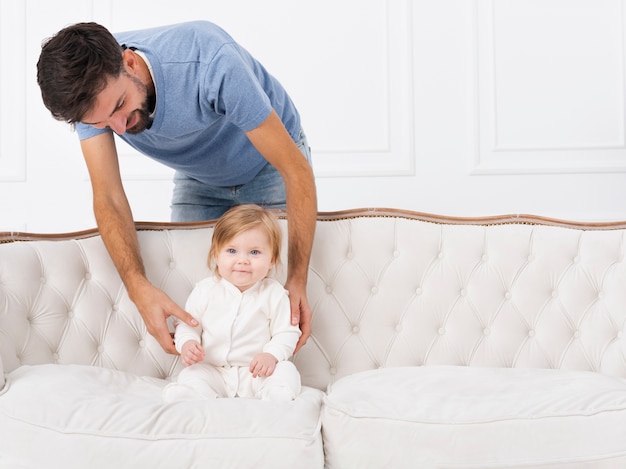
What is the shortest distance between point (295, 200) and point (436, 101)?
148 cm

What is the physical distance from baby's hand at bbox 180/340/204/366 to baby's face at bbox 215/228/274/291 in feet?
0.77

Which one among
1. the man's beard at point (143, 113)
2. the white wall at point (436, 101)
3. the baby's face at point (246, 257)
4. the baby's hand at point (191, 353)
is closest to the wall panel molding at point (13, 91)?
the white wall at point (436, 101)

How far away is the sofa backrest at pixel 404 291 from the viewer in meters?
2.00

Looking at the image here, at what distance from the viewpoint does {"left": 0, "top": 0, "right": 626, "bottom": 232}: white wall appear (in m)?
3.11

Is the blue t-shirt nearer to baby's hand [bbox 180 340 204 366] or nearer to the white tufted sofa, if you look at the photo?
the white tufted sofa

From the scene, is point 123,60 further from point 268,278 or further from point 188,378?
point 188,378

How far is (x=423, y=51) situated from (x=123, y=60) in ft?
5.89

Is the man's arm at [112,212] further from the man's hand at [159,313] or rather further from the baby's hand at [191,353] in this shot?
the baby's hand at [191,353]

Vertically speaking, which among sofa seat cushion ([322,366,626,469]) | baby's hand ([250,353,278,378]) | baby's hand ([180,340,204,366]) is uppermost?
baby's hand ([180,340,204,366])

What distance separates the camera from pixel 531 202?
3.12m

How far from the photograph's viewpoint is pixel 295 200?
75.3 inches

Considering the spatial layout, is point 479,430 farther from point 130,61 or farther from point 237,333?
point 130,61

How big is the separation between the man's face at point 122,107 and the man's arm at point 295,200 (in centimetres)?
31

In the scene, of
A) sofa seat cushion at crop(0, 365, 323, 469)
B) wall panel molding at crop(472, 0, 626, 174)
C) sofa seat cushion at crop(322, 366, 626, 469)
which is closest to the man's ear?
sofa seat cushion at crop(0, 365, 323, 469)
